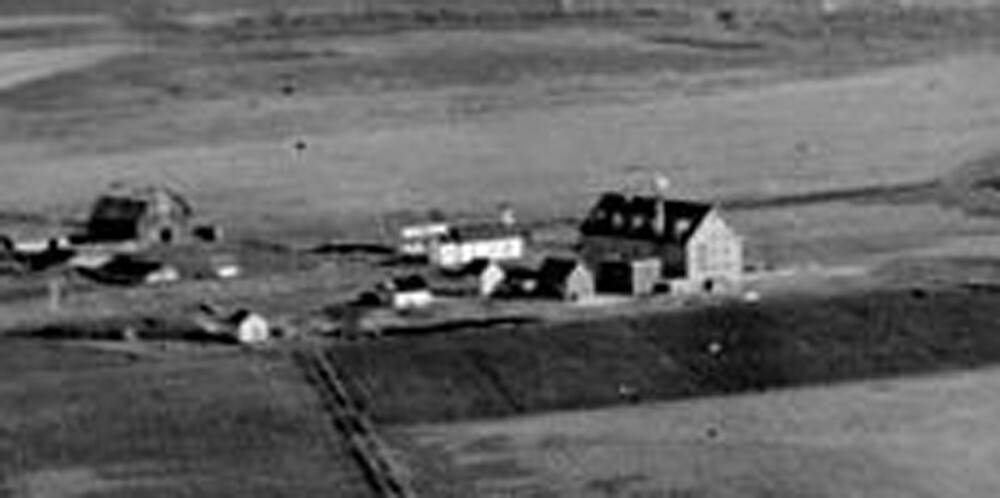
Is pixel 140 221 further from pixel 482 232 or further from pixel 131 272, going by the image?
pixel 482 232

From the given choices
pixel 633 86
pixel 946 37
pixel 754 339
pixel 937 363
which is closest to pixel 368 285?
pixel 754 339

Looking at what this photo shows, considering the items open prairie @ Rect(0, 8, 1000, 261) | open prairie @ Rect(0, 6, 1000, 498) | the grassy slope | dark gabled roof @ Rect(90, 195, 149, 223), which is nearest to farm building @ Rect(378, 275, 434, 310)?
open prairie @ Rect(0, 6, 1000, 498)

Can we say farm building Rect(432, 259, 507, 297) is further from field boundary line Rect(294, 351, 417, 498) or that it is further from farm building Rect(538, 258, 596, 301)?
field boundary line Rect(294, 351, 417, 498)

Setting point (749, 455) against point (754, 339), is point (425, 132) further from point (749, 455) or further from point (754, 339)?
point (749, 455)

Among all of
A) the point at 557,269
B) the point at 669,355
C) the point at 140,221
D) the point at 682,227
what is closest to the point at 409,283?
the point at 557,269

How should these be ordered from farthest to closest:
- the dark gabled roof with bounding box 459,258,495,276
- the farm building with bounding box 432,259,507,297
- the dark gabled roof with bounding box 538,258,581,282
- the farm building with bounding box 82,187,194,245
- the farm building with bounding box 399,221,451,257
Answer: the farm building with bounding box 82,187,194,245, the farm building with bounding box 399,221,451,257, the dark gabled roof with bounding box 459,258,495,276, the farm building with bounding box 432,259,507,297, the dark gabled roof with bounding box 538,258,581,282

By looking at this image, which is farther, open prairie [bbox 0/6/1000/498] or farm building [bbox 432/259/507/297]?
farm building [bbox 432/259/507/297]

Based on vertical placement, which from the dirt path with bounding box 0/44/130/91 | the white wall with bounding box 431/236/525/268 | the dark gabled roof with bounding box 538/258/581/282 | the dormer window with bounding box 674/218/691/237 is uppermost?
the dormer window with bounding box 674/218/691/237

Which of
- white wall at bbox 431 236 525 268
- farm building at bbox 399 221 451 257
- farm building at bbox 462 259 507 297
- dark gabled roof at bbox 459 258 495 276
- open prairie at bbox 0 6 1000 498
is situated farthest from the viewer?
farm building at bbox 399 221 451 257

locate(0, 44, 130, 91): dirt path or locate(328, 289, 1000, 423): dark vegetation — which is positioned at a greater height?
locate(328, 289, 1000, 423): dark vegetation
